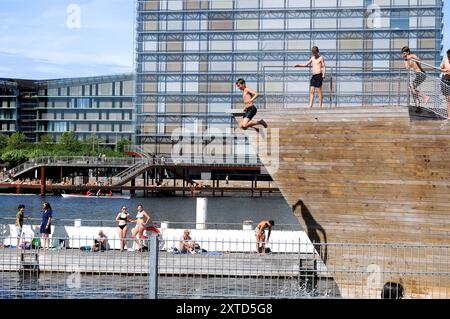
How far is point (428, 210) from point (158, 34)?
292 feet

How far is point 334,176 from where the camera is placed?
62.5 ft

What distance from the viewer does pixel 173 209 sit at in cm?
7756

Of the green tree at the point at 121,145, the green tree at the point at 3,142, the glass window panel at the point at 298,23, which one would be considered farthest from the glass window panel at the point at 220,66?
the green tree at the point at 3,142

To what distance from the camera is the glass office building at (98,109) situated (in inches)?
5281

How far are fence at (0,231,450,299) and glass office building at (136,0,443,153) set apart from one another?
226 feet

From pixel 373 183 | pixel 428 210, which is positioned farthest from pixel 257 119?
pixel 428 210

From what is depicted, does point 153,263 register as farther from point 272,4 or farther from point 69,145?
point 69,145

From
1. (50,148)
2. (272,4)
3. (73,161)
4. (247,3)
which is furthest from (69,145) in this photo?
(272,4)

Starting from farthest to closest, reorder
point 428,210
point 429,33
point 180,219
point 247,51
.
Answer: point 247,51 < point 429,33 < point 180,219 < point 428,210

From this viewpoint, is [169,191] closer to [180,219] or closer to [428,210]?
[180,219]

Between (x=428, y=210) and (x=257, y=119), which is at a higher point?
(x=257, y=119)

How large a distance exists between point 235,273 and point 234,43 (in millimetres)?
80072

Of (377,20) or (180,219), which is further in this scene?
(377,20)
